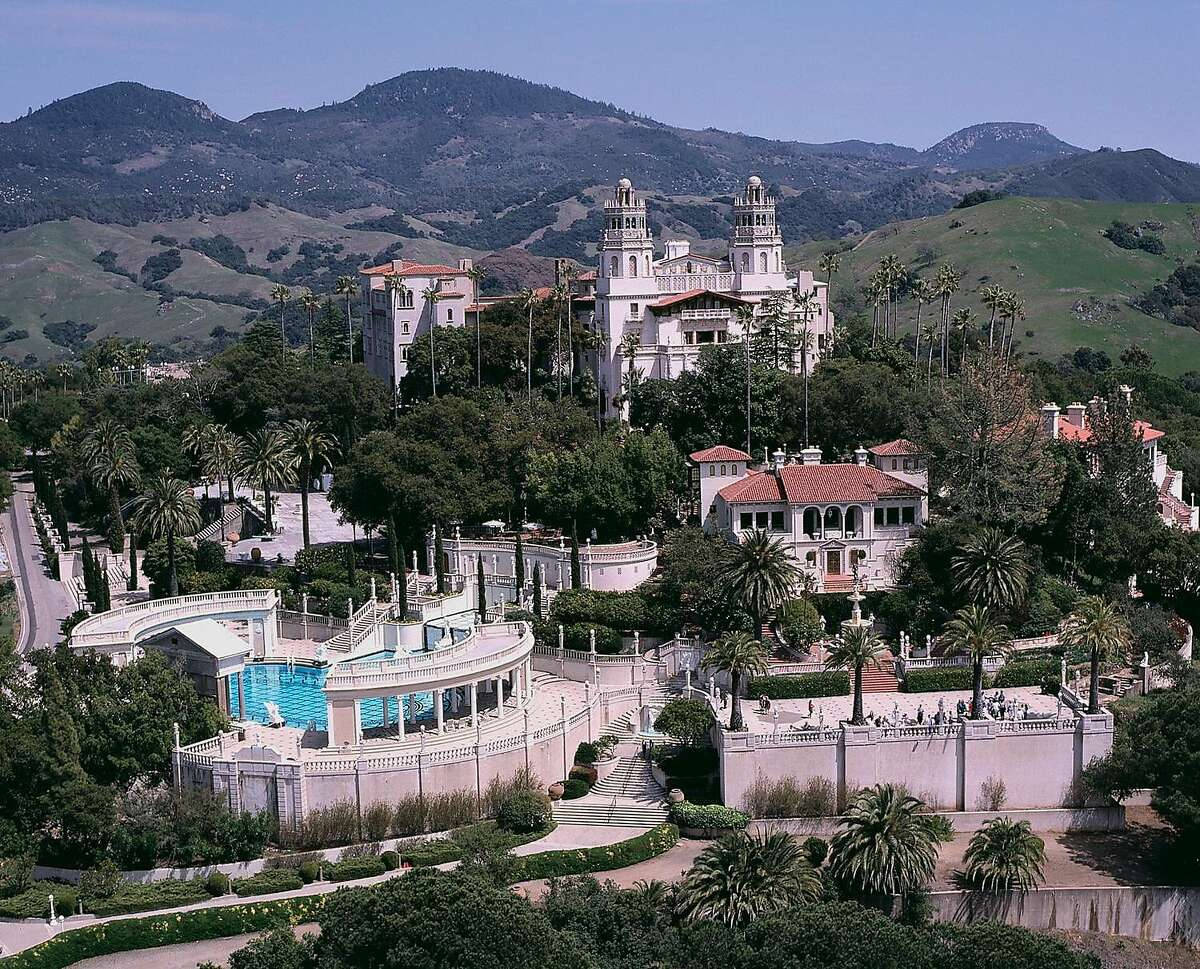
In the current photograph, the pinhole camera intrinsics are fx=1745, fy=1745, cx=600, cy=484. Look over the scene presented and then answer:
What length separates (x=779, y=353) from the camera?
296 ft

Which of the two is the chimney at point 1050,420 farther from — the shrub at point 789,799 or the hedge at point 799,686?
the shrub at point 789,799

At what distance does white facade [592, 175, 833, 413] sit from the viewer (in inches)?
3643

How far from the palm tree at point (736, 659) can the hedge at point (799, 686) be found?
157 cm

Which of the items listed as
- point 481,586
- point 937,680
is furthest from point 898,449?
point 481,586

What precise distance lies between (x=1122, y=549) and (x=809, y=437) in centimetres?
1812

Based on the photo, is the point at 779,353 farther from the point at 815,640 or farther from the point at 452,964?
the point at 452,964

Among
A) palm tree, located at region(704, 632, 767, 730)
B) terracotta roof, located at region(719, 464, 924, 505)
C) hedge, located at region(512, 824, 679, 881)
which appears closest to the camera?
hedge, located at region(512, 824, 679, 881)

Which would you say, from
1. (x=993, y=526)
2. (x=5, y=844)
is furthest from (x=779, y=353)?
(x=5, y=844)

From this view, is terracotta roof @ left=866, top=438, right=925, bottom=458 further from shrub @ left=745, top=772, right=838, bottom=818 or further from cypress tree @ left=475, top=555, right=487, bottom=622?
shrub @ left=745, top=772, right=838, bottom=818

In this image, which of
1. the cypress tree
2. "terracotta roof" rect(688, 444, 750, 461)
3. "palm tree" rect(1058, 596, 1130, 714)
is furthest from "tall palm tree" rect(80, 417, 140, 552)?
"palm tree" rect(1058, 596, 1130, 714)

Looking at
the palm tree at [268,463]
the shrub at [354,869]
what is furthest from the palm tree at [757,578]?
the palm tree at [268,463]

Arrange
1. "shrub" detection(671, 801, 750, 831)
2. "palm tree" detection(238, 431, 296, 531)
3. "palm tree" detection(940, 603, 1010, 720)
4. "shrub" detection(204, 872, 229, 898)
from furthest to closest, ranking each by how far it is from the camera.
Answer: "palm tree" detection(238, 431, 296, 531) < "palm tree" detection(940, 603, 1010, 720) < "shrub" detection(671, 801, 750, 831) < "shrub" detection(204, 872, 229, 898)

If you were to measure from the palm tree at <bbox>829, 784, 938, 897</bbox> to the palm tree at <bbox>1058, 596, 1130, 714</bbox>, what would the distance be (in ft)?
32.3

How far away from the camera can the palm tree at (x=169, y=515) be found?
77.2m
